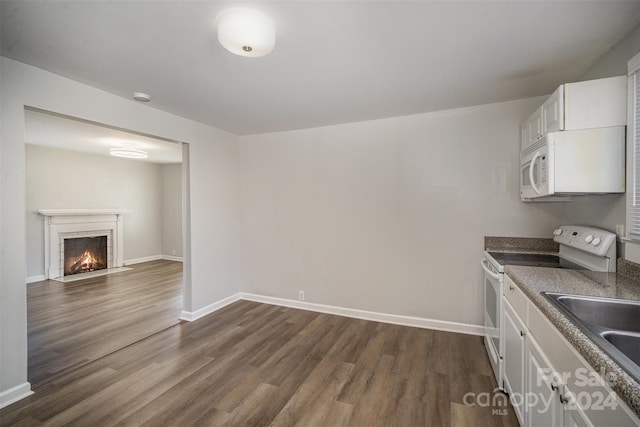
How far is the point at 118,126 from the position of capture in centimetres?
277

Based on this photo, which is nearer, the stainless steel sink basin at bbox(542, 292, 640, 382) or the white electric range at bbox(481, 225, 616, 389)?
the stainless steel sink basin at bbox(542, 292, 640, 382)

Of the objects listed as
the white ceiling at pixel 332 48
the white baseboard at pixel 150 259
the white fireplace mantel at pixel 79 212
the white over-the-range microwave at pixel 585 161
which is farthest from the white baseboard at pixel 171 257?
the white over-the-range microwave at pixel 585 161

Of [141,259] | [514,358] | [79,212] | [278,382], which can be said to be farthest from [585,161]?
[141,259]

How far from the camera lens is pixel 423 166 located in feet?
10.7

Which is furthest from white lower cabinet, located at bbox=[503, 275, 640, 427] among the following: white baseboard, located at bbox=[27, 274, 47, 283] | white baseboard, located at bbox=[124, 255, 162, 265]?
white baseboard, located at bbox=[124, 255, 162, 265]

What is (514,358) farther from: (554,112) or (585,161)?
(554,112)

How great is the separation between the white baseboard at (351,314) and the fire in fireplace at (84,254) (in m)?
4.16

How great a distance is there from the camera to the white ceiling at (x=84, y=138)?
379 cm

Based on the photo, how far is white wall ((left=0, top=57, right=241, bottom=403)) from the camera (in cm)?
201

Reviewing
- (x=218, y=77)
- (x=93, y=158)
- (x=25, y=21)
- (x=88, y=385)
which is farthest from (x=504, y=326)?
(x=93, y=158)

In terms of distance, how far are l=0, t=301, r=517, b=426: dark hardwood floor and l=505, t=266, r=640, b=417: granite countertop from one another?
102 cm

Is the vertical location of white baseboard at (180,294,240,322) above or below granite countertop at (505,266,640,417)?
below

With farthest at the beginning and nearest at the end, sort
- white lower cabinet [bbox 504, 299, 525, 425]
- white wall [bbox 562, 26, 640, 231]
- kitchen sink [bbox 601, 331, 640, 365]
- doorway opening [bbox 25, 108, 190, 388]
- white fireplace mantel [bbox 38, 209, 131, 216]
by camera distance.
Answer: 1. white fireplace mantel [bbox 38, 209, 131, 216]
2. doorway opening [bbox 25, 108, 190, 388]
3. white wall [bbox 562, 26, 640, 231]
4. white lower cabinet [bbox 504, 299, 525, 425]
5. kitchen sink [bbox 601, 331, 640, 365]

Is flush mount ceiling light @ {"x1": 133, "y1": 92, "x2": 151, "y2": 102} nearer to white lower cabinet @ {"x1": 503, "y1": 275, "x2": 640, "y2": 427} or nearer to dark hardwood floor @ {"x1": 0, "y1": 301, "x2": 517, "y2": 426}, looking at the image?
dark hardwood floor @ {"x1": 0, "y1": 301, "x2": 517, "y2": 426}
